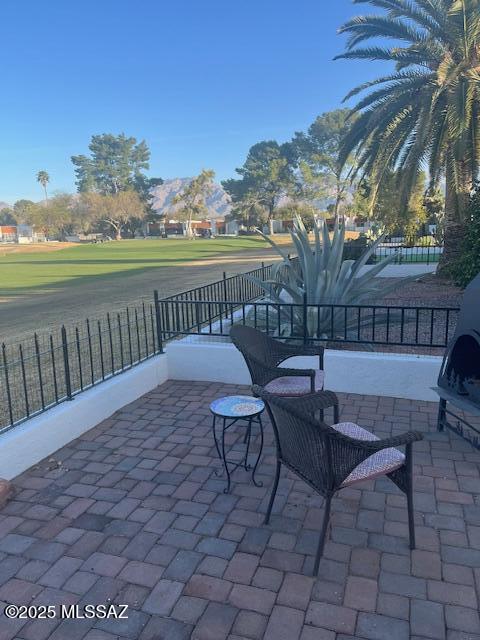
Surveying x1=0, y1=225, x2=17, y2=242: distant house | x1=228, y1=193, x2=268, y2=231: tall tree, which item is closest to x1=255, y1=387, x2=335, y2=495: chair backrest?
x1=228, y1=193, x2=268, y2=231: tall tree

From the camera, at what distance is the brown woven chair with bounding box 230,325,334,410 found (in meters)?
4.15

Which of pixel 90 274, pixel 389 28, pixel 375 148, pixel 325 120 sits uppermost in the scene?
pixel 325 120

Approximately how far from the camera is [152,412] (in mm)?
5055

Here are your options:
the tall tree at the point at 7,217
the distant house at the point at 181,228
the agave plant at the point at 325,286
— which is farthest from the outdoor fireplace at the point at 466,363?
the tall tree at the point at 7,217

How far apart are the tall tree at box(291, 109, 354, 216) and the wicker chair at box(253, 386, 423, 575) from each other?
223 feet

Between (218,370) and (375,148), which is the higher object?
(375,148)

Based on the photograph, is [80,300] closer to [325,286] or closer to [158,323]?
[158,323]

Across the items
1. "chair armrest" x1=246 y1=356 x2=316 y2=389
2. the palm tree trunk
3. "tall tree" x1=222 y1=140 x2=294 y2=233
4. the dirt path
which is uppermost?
"tall tree" x1=222 y1=140 x2=294 y2=233

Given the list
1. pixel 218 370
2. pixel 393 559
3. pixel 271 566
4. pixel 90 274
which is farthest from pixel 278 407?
pixel 90 274

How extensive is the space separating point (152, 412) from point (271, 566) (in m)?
2.63

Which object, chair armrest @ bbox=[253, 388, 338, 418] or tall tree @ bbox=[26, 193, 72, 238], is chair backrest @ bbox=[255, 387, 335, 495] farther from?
tall tree @ bbox=[26, 193, 72, 238]

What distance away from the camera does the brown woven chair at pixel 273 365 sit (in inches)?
163

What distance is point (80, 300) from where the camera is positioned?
52.0ft

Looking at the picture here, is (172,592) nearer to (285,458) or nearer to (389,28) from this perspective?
(285,458)
